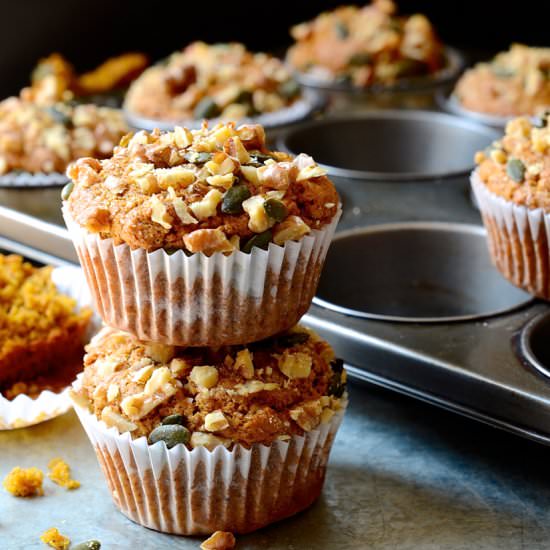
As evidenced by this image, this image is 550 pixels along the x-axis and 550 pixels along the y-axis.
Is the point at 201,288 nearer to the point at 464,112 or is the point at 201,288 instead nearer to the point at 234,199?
the point at 234,199

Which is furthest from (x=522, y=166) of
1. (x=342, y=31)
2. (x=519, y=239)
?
(x=342, y=31)

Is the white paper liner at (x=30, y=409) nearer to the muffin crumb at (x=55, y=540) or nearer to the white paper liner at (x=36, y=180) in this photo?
the muffin crumb at (x=55, y=540)

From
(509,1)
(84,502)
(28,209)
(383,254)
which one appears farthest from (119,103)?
(84,502)

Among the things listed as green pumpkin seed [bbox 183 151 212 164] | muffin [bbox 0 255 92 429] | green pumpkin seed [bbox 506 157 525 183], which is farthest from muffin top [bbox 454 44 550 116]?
green pumpkin seed [bbox 183 151 212 164]

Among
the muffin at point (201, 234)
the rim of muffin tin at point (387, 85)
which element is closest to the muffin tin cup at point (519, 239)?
the muffin at point (201, 234)

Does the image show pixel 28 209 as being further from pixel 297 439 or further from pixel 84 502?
pixel 297 439
